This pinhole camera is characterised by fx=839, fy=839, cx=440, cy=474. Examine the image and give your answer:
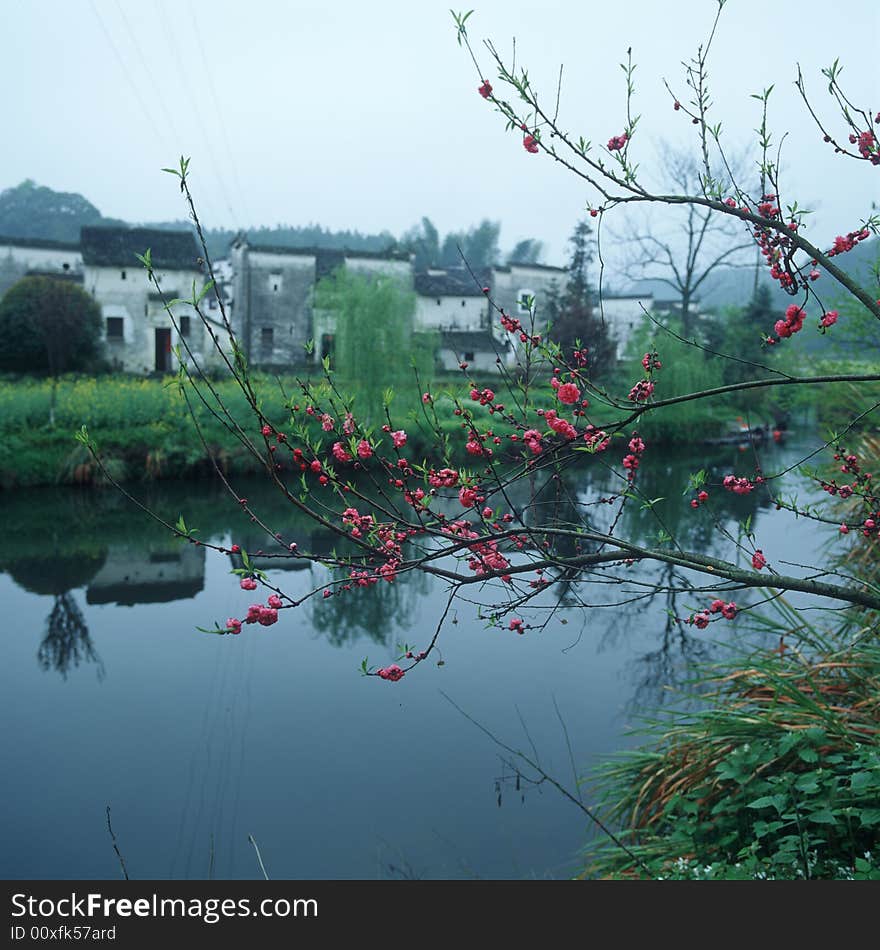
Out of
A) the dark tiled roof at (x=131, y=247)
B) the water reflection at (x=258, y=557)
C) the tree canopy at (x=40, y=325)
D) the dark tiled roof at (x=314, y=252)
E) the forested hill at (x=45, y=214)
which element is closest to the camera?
the water reflection at (x=258, y=557)

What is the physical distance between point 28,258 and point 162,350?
5.44 m

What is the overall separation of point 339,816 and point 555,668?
274 centimetres

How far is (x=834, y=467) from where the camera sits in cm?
857

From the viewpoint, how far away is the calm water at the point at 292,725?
16.5 feet

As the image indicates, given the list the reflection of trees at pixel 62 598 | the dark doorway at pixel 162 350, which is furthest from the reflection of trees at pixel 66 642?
the dark doorway at pixel 162 350

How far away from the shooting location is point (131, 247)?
25.6 metres

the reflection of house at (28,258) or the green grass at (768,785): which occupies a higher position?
the reflection of house at (28,258)

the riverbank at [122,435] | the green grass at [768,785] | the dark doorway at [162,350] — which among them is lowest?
the green grass at [768,785]

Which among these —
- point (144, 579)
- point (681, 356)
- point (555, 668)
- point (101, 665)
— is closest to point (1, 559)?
point (144, 579)

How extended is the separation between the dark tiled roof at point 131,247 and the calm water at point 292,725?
54.0 ft

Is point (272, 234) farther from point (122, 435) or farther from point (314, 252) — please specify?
point (122, 435)

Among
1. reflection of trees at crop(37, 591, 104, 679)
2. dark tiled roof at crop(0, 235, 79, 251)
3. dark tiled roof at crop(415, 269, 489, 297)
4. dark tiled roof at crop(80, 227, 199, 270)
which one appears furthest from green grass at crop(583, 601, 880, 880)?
dark tiled roof at crop(415, 269, 489, 297)

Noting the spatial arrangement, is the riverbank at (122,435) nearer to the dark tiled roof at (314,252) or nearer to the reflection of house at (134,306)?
the reflection of house at (134,306)

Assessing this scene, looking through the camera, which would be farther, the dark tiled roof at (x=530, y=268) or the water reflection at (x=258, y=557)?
the dark tiled roof at (x=530, y=268)
